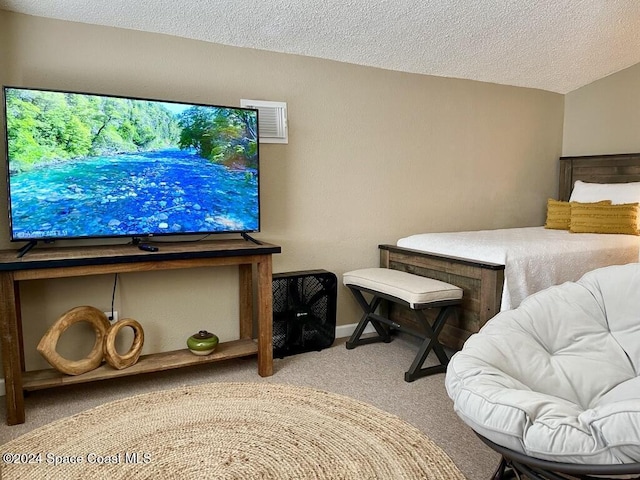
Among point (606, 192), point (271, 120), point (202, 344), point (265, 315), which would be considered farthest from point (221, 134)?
point (606, 192)

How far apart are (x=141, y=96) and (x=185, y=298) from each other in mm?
1199

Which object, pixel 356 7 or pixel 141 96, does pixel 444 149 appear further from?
pixel 141 96

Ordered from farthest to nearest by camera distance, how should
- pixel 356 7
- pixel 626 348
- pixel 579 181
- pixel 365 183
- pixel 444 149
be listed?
pixel 579 181
pixel 444 149
pixel 365 183
pixel 356 7
pixel 626 348

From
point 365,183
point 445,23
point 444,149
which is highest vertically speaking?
point 445,23

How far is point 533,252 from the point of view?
2934 millimetres

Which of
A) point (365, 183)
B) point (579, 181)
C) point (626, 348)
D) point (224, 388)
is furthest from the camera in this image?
point (579, 181)

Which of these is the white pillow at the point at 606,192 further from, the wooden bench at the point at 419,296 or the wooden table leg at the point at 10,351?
the wooden table leg at the point at 10,351

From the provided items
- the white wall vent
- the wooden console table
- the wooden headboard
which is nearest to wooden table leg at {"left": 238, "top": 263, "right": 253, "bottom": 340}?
the wooden console table

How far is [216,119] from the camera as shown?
2807 millimetres

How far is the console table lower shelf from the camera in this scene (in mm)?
2418

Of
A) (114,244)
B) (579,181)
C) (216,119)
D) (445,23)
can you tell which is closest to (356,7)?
(445,23)

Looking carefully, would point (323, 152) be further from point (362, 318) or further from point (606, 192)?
point (606, 192)

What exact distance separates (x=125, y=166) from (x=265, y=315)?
108 cm

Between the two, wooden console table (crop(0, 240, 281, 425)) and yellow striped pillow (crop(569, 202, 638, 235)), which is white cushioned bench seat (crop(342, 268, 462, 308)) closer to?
wooden console table (crop(0, 240, 281, 425))
